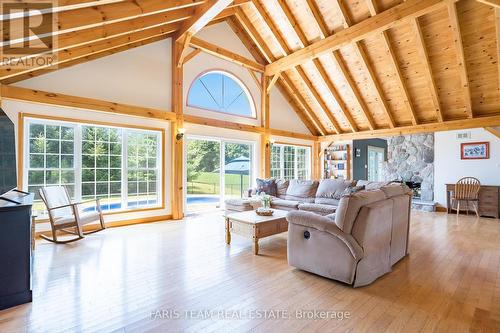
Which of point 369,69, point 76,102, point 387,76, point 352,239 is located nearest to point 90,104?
point 76,102

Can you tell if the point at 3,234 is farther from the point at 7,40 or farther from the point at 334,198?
the point at 334,198

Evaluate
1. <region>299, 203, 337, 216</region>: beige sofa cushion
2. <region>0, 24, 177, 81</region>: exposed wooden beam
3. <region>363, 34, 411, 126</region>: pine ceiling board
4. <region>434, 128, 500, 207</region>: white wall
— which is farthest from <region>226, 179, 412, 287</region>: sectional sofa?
<region>434, 128, 500, 207</region>: white wall

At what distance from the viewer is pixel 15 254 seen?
2.18m

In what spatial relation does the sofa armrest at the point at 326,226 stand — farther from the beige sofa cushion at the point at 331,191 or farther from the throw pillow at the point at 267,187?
the throw pillow at the point at 267,187

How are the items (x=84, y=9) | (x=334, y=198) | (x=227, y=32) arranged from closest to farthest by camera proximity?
1. (x=84, y=9)
2. (x=334, y=198)
3. (x=227, y=32)

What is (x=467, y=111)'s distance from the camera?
6461mm

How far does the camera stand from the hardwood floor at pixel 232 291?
197 centimetres

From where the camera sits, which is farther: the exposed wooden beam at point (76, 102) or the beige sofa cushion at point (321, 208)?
the beige sofa cushion at point (321, 208)

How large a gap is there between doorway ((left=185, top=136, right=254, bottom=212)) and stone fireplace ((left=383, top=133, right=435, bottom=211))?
203 inches

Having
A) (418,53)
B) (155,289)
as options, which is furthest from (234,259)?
(418,53)

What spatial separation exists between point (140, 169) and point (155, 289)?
3.46 meters

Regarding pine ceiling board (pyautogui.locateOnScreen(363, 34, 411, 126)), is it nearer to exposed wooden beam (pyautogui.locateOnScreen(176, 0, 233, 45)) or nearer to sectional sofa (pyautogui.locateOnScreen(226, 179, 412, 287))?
exposed wooden beam (pyautogui.locateOnScreen(176, 0, 233, 45))

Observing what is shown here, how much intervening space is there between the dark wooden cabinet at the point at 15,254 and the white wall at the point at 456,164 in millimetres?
8887

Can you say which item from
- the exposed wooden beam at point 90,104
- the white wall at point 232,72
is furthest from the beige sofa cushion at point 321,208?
the white wall at point 232,72
